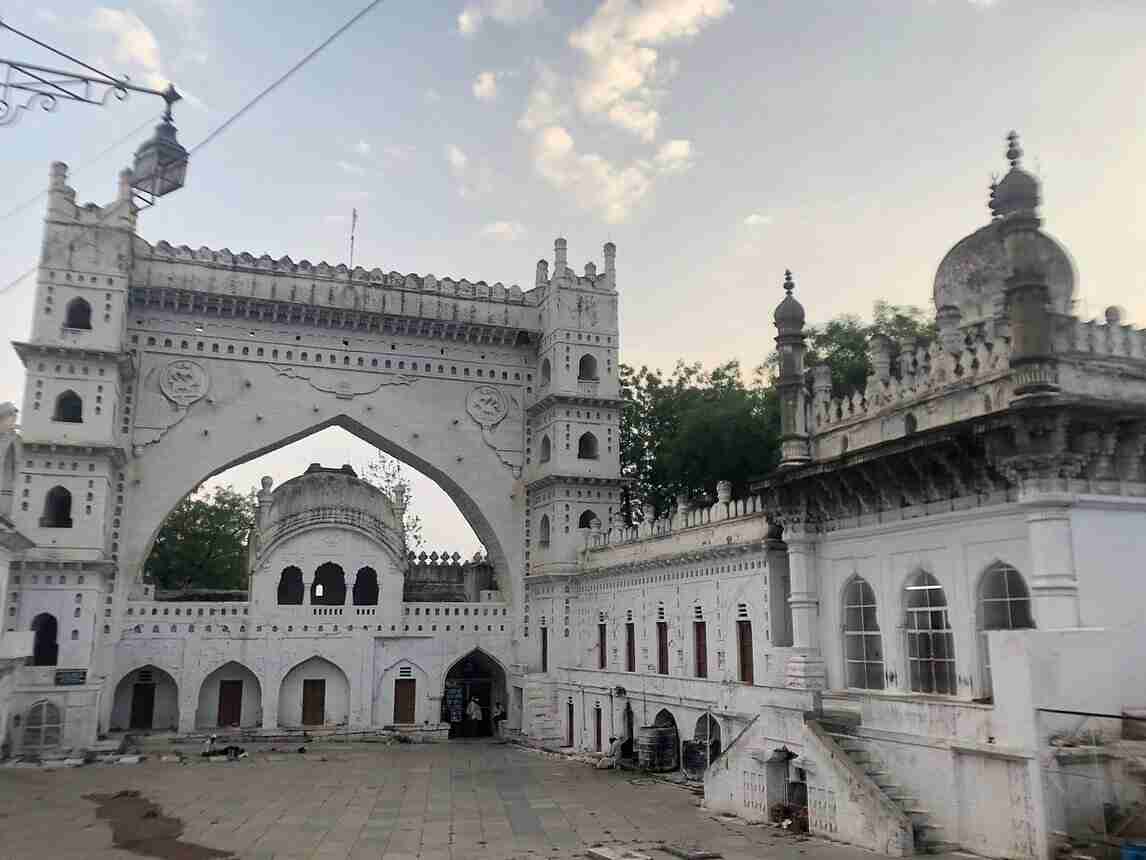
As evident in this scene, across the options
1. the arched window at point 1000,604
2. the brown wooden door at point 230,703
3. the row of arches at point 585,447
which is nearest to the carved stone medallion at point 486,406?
the row of arches at point 585,447

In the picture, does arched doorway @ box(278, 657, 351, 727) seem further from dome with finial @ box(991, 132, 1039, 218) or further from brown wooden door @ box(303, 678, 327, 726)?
dome with finial @ box(991, 132, 1039, 218)

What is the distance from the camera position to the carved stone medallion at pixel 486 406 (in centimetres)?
2866

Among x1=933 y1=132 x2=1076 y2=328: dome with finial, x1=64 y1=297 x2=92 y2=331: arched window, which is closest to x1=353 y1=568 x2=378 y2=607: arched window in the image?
x1=64 y1=297 x2=92 y2=331: arched window

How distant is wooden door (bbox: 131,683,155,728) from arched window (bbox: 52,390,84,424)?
23.6ft

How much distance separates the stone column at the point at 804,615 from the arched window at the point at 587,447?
1307 centimetres

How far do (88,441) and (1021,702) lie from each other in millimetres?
21101

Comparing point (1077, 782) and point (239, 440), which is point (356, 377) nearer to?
point (239, 440)

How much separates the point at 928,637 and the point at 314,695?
18.6 meters

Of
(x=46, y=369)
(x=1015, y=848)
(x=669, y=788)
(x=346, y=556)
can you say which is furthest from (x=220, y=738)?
(x=1015, y=848)

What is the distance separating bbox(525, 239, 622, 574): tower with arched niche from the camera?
26875 millimetres

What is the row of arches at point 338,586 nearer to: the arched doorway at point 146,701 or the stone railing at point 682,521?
the arched doorway at point 146,701

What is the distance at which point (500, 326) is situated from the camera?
28859 millimetres

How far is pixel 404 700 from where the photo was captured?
2692cm

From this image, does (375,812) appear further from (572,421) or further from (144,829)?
(572,421)
